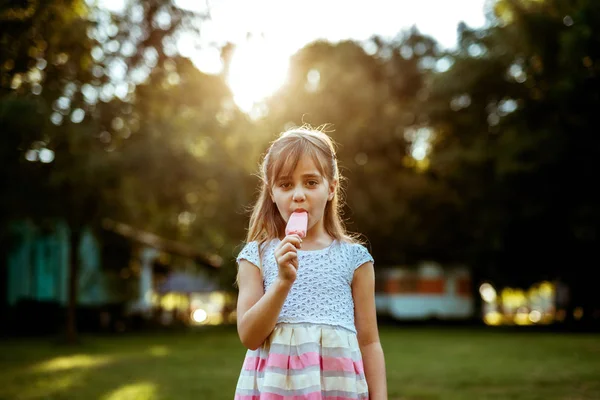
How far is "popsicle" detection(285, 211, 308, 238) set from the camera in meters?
2.70

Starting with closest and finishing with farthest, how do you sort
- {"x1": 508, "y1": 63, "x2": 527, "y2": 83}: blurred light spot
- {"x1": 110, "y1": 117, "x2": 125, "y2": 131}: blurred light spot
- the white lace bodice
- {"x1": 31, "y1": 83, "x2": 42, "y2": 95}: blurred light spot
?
1. the white lace bodice
2. {"x1": 31, "y1": 83, "x2": 42, "y2": 95}: blurred light spot
3. {"x1": 110, "y1": 117, "x2": 125, "y2": 131}: blurred light spot
4. {"x1": 508, "y1": 63, "x2": 527, "y2": 83}: blurred light spot

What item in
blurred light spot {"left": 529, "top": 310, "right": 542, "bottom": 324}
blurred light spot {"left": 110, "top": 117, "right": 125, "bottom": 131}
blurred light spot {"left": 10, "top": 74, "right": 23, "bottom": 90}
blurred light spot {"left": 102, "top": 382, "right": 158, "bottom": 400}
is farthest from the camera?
blurred light spot {"left": 529, "top": 310, "right": 542, "bottom": 324}

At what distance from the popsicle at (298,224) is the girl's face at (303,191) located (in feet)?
0.18

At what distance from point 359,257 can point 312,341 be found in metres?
0.43

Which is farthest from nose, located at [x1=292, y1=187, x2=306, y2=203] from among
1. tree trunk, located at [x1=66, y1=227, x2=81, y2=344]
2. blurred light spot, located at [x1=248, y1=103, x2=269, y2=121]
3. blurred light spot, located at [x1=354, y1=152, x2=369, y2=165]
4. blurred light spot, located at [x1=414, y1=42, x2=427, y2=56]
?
blurred light spot, located at [x1=414, y1=42, x2=427, y2=56]

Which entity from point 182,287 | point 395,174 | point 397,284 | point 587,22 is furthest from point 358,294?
point 182,287

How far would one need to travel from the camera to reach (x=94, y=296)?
34750mm

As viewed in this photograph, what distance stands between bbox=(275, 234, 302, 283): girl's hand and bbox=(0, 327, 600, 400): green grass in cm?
788

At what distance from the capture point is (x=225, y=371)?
1423cm

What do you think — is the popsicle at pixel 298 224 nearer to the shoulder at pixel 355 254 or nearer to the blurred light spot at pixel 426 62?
the shoulder at pixel 355 254

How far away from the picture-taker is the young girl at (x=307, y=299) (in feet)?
9.13

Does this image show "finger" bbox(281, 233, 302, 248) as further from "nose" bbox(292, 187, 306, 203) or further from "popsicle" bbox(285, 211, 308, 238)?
"nose" bbox(292, 187, 306, 203)

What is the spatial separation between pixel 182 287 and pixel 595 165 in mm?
40240

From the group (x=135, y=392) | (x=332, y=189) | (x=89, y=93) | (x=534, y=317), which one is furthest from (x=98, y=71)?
(x=534, y=317)
